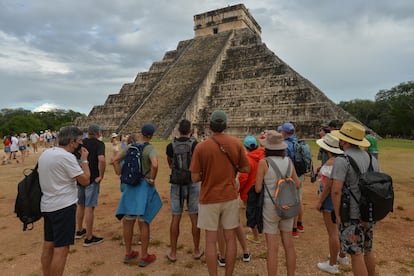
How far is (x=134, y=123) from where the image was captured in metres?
21.6

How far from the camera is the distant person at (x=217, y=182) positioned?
289 cm

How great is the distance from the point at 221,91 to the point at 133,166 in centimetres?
1910

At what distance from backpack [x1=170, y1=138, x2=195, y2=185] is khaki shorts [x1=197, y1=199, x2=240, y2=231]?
56 centimetres

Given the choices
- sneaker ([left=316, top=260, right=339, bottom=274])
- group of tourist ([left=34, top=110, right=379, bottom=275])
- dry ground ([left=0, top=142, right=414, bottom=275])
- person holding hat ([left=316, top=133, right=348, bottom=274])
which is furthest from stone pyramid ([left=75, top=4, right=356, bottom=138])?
group of tourist ([left=34, top=110, right=379, bottom=275])

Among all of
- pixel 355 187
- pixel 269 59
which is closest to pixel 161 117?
pixel 269 59

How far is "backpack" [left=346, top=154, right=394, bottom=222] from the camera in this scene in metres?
2.39

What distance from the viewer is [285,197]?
2.79 m

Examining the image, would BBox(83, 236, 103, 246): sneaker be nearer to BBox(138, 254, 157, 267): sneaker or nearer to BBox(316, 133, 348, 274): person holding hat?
BBox(138, 254, 157, 267): sneaker

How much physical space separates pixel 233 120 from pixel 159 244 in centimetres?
1579

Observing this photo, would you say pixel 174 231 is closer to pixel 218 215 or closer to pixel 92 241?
pixel 218 215

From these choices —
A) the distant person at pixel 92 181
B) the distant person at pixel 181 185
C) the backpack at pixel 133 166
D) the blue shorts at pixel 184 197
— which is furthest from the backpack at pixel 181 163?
the distant person at pixel 92 181

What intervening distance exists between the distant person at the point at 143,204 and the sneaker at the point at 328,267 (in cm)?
204

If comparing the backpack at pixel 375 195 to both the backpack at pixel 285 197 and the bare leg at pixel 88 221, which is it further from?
the bare leg at pixel 88 221

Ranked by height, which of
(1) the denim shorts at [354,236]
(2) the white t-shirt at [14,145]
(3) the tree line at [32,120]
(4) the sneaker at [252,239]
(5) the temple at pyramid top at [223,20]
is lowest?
(4) the sneaker at [252,239]
